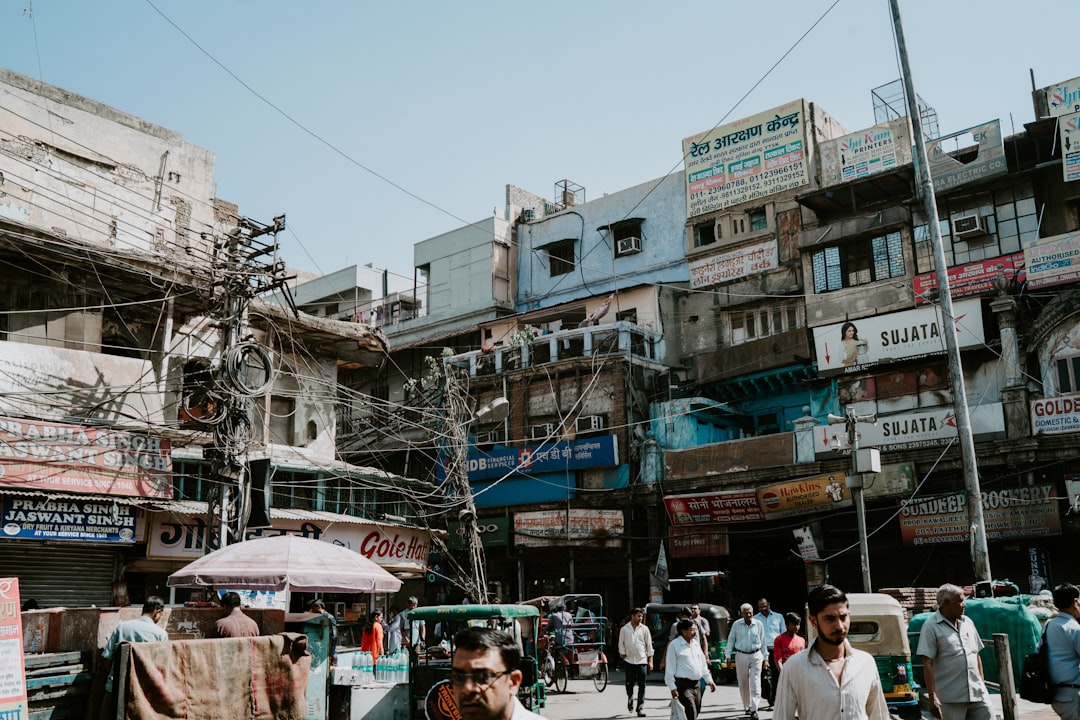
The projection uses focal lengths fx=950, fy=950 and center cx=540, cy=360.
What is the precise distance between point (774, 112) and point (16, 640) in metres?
30.9

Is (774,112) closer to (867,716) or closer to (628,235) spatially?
(628,235)

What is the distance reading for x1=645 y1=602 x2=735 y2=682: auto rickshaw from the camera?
21.3 meters

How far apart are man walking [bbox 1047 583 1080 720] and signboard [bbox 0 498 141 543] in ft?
58.2

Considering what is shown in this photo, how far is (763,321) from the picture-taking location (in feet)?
110

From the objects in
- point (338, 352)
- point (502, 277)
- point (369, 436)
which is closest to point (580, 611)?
point (338, 352)

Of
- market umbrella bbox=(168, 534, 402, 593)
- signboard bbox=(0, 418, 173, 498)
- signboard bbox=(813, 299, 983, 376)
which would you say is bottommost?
market umbrella bbox=(168, 534, 402, 593)

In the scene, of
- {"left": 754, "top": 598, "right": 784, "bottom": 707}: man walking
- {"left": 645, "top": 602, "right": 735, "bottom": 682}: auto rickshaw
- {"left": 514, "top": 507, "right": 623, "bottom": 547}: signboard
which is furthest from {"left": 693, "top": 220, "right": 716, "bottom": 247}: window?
{"left": 754, "top": 598, "right": 784, "bottom": 707}: man walking

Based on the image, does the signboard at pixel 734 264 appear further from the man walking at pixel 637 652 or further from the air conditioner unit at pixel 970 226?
the man walking at pixel 637 652

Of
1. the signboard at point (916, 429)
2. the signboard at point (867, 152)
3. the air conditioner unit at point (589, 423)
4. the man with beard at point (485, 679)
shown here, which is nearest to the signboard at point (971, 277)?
the signboard at point (916, 429)

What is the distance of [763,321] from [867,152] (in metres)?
6.58

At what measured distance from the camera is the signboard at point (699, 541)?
29078mm

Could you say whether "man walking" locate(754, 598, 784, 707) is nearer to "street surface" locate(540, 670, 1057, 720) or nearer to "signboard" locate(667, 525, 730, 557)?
"street surface" locate(540, 670, 1057, 720)

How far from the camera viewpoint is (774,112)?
3409 centimetres

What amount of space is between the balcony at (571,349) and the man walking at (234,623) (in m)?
22.3
